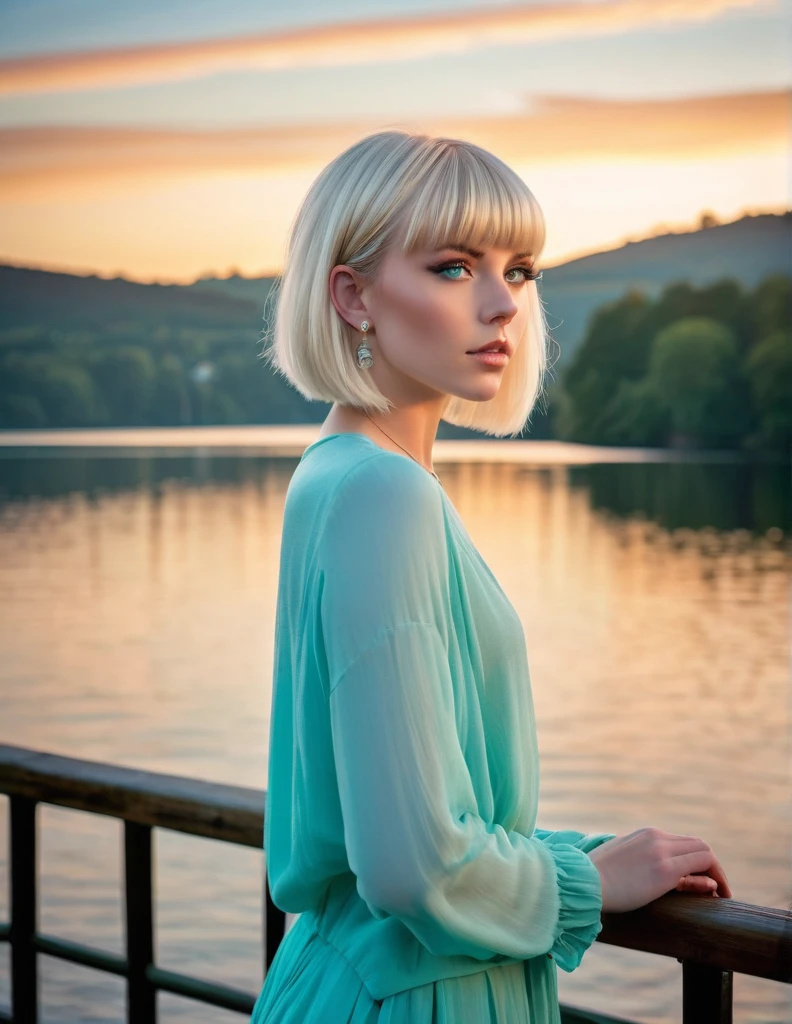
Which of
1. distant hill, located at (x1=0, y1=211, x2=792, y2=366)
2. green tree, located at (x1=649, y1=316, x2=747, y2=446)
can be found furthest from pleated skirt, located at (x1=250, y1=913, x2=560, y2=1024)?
green tree, located at (x1=649, y1=316, x2=747, y2=446)

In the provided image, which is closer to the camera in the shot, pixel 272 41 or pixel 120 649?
pixel 120 649

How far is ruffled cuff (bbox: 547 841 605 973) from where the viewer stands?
108cm

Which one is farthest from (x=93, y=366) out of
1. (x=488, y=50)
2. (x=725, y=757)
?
(x=488, y=50)

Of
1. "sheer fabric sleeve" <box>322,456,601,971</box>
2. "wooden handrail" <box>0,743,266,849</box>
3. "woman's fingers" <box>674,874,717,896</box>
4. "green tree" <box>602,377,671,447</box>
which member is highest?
"sheer fabric sleeve" <box>322,456,601,971</box>

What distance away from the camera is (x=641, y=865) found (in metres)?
1.15

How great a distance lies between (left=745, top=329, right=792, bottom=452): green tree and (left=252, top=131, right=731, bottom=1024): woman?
128ft

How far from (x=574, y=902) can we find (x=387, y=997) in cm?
18

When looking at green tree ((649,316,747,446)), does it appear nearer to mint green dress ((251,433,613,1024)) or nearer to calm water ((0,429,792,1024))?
calm water ((0,429,792,1024))

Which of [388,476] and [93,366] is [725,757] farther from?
[388,476]

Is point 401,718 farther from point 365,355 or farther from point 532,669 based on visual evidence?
point 532,669

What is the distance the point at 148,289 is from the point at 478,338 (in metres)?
29.3

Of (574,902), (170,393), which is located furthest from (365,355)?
(170,393)

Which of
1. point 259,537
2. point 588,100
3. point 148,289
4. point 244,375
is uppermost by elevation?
point 588,100

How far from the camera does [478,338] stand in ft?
3.79
